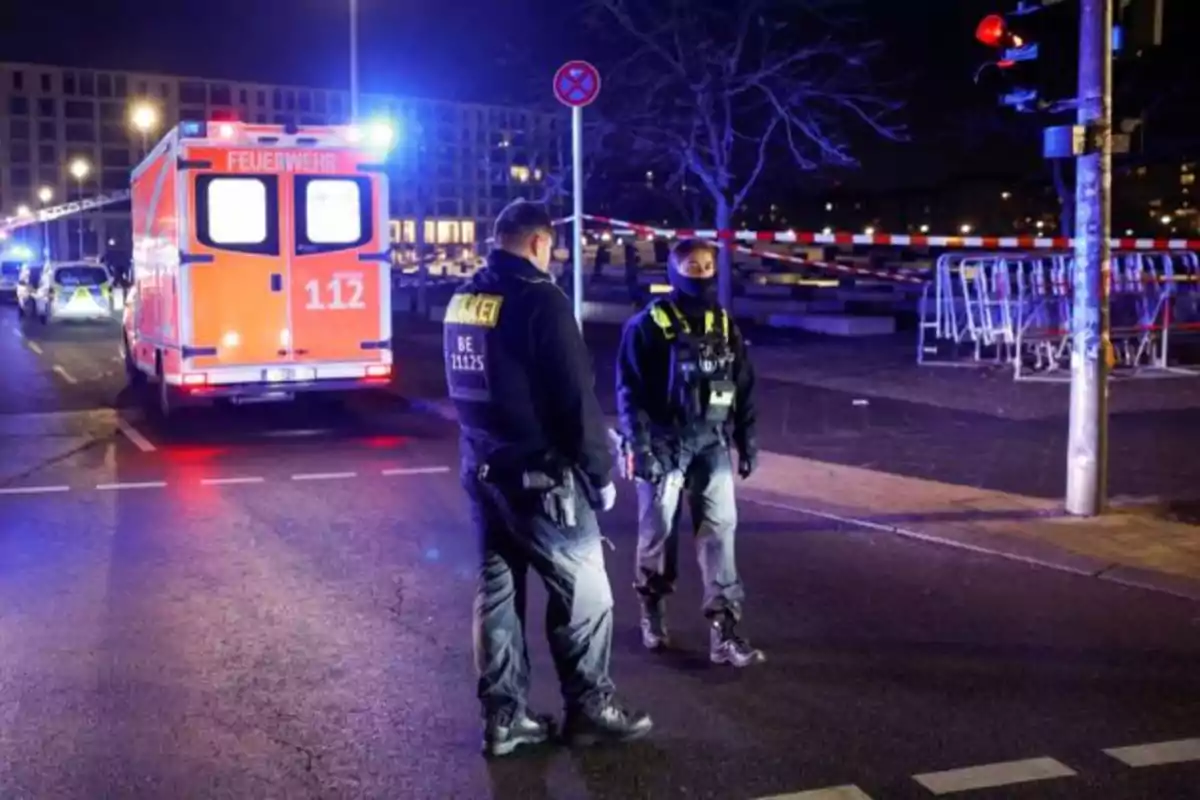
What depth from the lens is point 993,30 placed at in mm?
9516

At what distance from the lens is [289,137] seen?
14.2 m

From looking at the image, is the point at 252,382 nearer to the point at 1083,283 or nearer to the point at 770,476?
the point at 770,476

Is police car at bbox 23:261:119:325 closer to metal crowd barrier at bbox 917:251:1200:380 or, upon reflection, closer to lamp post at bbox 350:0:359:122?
lamp post at bbox 350:0:359:122

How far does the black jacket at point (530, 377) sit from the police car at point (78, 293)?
30.7 meters

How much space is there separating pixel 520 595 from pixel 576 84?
866cm

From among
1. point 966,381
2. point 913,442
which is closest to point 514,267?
point 913,442

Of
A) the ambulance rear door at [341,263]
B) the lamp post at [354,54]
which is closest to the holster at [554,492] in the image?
the ambulance rear door at [341,263]

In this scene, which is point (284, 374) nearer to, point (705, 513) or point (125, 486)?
point (125, 486)

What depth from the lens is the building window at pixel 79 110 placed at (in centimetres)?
13088

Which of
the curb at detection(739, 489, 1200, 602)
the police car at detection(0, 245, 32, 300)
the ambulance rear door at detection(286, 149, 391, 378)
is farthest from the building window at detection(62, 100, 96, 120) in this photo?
the curb at detection(739, 489, 1200, 602)

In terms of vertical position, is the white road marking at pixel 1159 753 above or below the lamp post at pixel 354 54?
below

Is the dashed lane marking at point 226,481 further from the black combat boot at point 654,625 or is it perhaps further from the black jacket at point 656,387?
the black jacket at point 656,387

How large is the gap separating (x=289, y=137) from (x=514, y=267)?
9841 mm

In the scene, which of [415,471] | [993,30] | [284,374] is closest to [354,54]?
[284,374]
